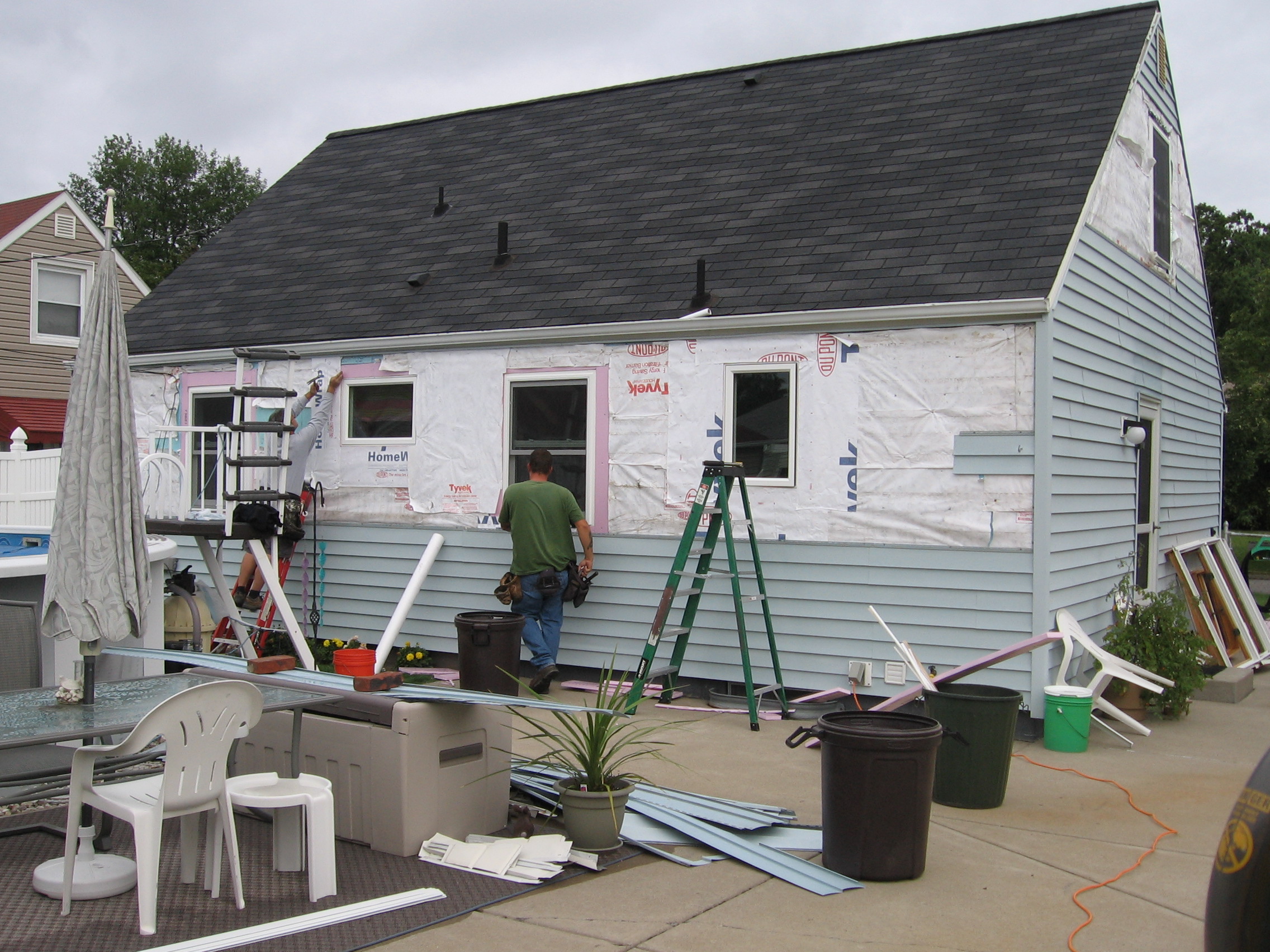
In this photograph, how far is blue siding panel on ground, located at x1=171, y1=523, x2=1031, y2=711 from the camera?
25.9 feet

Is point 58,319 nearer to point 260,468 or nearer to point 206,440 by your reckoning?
point 206,440

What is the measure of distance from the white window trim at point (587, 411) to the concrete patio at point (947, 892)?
2987 mm

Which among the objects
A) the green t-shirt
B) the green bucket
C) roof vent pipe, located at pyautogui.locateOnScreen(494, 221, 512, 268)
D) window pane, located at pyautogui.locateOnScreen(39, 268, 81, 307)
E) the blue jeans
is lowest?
the green bucket

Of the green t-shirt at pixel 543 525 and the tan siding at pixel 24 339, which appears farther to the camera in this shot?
the tan siding at pixel 24 339

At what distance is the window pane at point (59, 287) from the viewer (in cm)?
2084

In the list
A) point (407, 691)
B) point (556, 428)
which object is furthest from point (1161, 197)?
point (407, 691)

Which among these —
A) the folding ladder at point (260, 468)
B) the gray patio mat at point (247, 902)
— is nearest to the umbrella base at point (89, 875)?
the gray patio mat at point (247, 902)

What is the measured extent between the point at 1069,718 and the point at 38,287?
19.5m

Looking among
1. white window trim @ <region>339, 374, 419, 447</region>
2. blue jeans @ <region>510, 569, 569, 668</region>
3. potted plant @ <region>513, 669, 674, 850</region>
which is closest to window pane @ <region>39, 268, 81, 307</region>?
white window trim @ <region>339, 374, 419, 447</region>

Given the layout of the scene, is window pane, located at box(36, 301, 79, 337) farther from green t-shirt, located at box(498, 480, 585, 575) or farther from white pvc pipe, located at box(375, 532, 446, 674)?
green t-shirt, located at box(498, 480, 585, 575)

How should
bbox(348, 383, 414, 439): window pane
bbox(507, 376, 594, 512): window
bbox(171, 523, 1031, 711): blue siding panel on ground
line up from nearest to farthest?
bbox(171, 523, 1031, 711): blue siding panel on ground → bbox(507, 376, 594, 512): window → bbox(348, 383, 414, 439): window pane

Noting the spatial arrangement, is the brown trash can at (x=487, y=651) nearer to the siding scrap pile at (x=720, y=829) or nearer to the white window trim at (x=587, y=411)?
the white window trim at (x=587, y=411)

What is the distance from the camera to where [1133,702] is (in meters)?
8.66

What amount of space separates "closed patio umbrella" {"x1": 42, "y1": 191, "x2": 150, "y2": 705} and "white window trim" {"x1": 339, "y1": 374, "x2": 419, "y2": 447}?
5.30 metres
